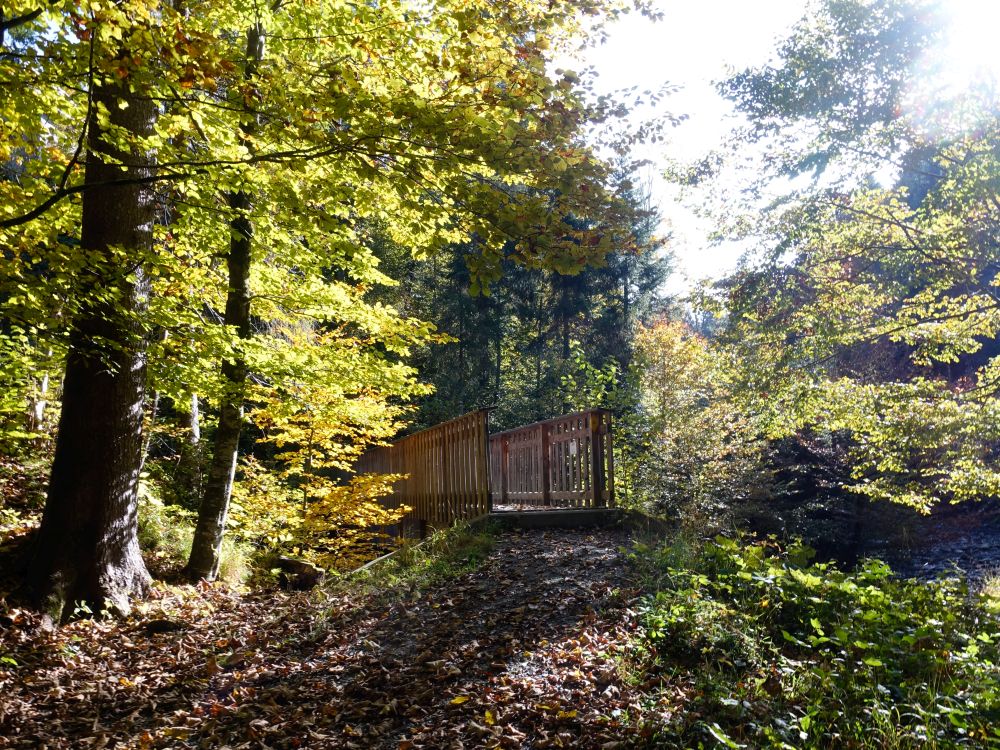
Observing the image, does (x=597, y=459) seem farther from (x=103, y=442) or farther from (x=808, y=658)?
(x=103, y=442)

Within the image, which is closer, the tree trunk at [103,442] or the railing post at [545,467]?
the tree trunk at [103,442]

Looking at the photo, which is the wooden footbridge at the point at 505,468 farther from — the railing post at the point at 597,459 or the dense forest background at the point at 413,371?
the dense forest background at the point at 413,371

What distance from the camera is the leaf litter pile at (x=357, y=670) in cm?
347

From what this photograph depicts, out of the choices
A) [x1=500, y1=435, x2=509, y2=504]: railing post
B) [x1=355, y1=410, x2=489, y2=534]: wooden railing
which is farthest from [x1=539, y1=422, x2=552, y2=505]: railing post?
[x1=500, y1=435, x2=509, y2=504]: railing post

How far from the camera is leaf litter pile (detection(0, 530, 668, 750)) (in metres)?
3.47

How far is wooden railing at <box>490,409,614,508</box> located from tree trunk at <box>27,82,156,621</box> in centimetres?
430

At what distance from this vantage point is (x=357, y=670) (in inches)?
170

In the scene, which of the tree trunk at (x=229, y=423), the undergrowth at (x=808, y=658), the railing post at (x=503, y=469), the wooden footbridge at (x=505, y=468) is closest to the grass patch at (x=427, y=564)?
the wooden footbridge at (x=505, y=468)

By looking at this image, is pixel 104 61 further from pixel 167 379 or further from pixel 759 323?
pixel 759 323

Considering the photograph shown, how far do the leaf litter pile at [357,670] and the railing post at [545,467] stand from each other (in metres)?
3.16

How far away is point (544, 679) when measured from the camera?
12.6 ft

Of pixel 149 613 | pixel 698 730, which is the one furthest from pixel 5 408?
pixel 698 730

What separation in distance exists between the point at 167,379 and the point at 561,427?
482 centimetres

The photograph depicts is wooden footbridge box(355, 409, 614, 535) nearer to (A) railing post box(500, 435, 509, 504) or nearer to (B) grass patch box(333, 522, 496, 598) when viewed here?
(A) railing post box(500, 435, 509, 504)
